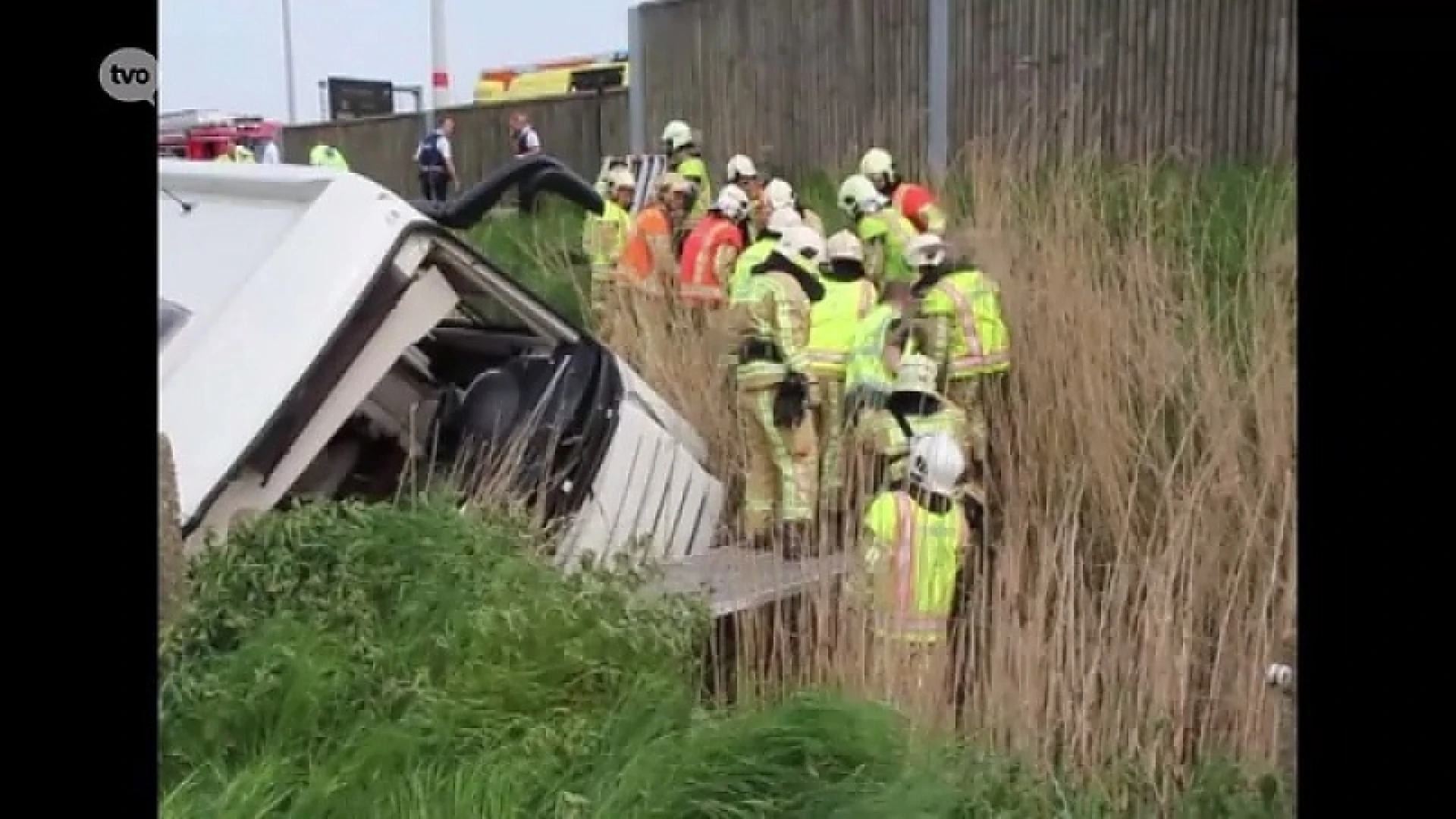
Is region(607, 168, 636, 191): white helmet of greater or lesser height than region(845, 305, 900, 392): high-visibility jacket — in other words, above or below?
above

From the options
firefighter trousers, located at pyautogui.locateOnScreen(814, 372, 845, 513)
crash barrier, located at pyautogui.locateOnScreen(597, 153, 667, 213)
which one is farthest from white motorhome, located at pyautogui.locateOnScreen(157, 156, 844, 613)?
crash barrier, located at pyautogui.locateOnScreen(597, 153, 667, 213)

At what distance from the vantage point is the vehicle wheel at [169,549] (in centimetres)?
273

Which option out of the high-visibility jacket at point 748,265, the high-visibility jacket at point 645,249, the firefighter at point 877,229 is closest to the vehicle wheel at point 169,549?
the high-visibility jacket at point 748,265

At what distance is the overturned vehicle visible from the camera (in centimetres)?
355

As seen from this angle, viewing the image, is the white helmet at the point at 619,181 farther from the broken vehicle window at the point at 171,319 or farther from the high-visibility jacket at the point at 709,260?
the broken vehicle window at the point at 171,319

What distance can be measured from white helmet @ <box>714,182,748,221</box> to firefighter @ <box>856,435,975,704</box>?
12.1ft

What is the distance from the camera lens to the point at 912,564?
12.8 feet

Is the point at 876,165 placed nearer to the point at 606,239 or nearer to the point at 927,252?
the point at 606,239

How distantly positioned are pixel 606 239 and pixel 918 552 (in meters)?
5.17

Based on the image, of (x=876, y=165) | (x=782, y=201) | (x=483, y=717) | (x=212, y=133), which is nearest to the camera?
(x=483, y=717)

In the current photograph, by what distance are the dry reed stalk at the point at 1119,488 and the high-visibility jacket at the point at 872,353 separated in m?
0.49

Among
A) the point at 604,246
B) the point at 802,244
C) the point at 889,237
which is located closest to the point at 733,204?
the point at 889,237

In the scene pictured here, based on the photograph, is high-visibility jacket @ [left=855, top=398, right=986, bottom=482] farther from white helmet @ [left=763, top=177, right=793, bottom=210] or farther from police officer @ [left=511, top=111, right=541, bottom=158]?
police officer @ [left=511, top=111, right=541, bottom=158]
